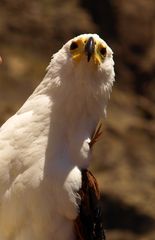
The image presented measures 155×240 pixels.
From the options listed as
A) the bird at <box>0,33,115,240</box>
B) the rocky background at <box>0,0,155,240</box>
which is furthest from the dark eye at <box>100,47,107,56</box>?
the rocky background at <box>0,0,155,240</box>

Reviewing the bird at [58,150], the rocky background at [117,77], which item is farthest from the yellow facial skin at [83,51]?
the rocky background at [117,77]

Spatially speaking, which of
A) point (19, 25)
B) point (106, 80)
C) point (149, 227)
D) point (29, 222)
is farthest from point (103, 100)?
point (19, 25)

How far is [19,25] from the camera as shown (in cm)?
1266

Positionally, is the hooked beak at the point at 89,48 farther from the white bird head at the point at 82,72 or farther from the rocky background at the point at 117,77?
the rocky background at the point at 117,77

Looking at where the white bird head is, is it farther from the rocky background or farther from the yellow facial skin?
the rocky background

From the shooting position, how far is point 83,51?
16.1 ft

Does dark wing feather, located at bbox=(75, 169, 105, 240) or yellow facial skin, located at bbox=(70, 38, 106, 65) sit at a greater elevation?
yellow facial skin, located at bbox=(70, 38, 106, 65)

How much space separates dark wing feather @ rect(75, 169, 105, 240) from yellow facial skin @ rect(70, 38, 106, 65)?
0.60 meters

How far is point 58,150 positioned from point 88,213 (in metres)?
0.38

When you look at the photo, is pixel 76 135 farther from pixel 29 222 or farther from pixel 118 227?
pixel 118 227

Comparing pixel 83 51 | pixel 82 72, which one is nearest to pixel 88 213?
pixel 82 72

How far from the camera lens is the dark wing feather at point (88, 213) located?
494cm

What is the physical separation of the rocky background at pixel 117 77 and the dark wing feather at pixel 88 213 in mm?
5111

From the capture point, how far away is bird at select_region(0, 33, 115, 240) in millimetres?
4824
